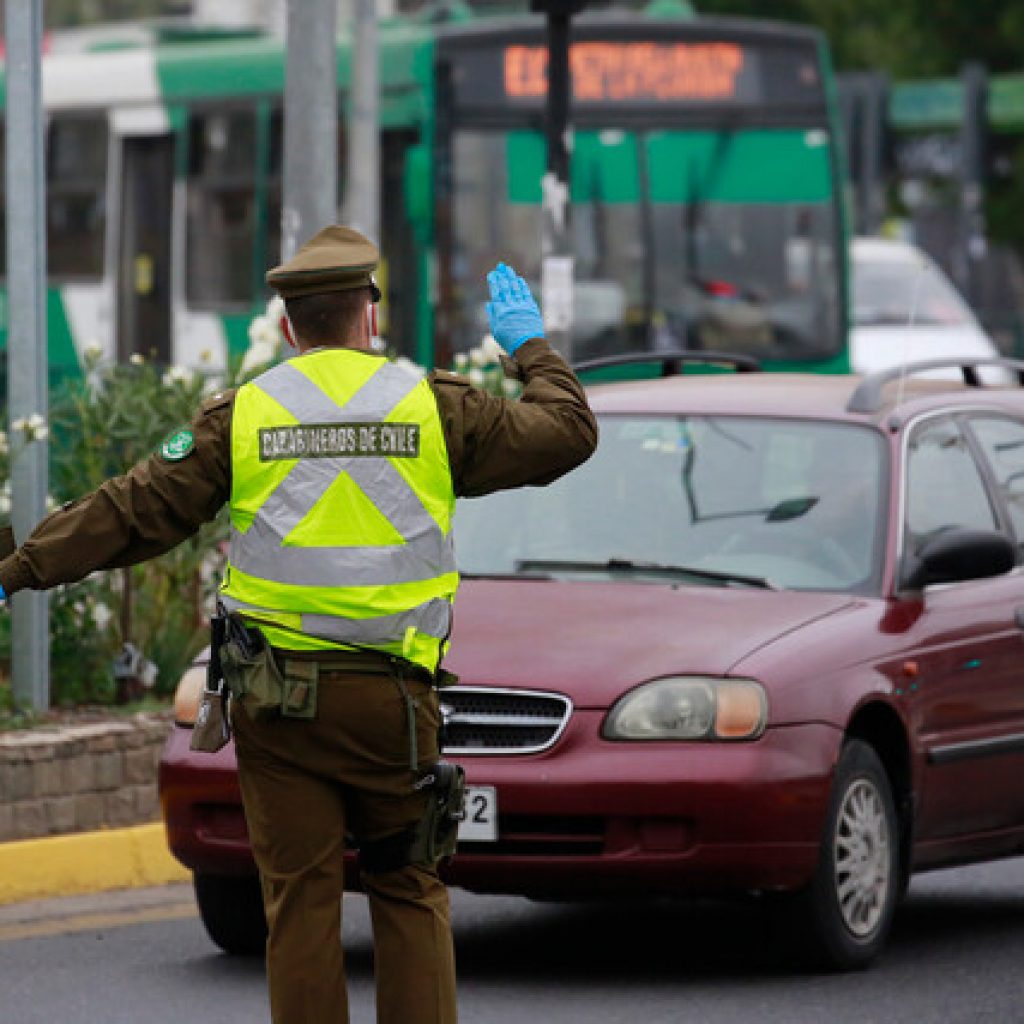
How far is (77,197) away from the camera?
75.1 feet

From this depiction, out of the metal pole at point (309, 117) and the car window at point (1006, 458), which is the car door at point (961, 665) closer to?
the car window at point (1006, 458)

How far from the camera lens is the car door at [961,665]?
27.0 ft

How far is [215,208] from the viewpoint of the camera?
2189cm

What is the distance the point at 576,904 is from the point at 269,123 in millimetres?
12760

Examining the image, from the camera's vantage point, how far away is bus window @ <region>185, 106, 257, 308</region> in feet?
70.8

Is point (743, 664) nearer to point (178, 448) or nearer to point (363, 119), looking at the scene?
point (178, 448)

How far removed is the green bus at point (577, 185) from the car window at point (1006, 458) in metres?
10.2

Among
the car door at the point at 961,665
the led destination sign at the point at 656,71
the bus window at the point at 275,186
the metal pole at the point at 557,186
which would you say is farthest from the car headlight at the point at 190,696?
the bus window at the point at 275,186

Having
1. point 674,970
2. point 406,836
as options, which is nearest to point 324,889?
point 406,836

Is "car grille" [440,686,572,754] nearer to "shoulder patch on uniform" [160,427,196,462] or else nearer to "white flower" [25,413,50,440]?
"shoulder patch on uniform" [160,427,196,462]

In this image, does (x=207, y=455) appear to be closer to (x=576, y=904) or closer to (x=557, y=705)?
(x=557, y=705)

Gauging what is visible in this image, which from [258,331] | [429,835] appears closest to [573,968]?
[429,835]

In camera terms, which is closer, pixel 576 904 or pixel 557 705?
pixel 557 705

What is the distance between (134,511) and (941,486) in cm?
364
